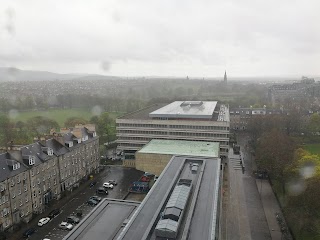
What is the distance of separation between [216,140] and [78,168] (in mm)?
36524

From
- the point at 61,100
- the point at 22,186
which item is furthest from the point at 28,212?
the point at 61,100

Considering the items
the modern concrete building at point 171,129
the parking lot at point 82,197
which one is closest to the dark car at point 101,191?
the parking lot at point 82,197

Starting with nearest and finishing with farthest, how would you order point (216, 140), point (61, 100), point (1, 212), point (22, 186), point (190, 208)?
point (190, 208) → point (1, 212) → point (22, 186) → point (216, 140) → point (61, 100)

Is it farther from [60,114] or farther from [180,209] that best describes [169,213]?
[60,114]

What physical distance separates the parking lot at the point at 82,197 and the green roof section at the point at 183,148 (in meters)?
7.91

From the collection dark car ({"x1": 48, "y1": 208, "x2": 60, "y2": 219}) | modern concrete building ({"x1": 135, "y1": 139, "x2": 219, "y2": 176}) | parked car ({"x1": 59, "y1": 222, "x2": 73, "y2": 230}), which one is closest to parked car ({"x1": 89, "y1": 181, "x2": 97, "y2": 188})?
modern concrete building ({"x1": 135, "y1": 139, "x2": 219, "y2": 176})

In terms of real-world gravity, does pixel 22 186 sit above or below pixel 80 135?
below

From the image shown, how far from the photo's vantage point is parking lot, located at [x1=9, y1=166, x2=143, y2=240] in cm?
4825

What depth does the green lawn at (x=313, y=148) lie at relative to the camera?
317ft

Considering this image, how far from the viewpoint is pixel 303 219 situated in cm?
4753

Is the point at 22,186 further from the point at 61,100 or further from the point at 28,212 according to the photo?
the point at 61,100

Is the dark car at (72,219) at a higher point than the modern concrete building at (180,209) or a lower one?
lower

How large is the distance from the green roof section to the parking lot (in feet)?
26.0

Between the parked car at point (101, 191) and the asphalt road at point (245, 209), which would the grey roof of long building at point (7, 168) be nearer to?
the parked car at point (101, 191)
